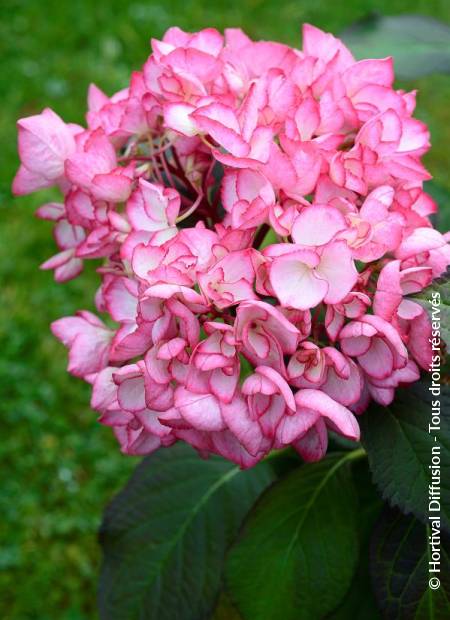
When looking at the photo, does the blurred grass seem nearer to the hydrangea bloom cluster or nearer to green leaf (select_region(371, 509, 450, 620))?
the hydrangea bloom cluster

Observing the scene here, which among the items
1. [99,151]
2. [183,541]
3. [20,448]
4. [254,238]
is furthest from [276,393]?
[20,448]

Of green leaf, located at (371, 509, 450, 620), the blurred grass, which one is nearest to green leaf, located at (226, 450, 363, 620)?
green leaf, located at (371, 509, 450, 620)

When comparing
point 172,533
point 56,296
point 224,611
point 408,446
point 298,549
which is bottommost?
point 56,296

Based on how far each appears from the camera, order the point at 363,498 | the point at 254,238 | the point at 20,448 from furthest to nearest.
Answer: the point at 20,448 < the point at 363,498 < the point at 254,238

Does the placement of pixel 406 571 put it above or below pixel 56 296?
above

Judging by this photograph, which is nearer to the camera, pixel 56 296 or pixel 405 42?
pixel 405 42

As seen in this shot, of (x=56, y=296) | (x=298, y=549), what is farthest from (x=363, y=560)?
(x=56, y=296)

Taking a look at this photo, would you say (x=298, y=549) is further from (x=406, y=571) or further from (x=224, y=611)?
(x=224, y=611)

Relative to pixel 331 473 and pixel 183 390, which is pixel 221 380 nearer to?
pixel 183 390
